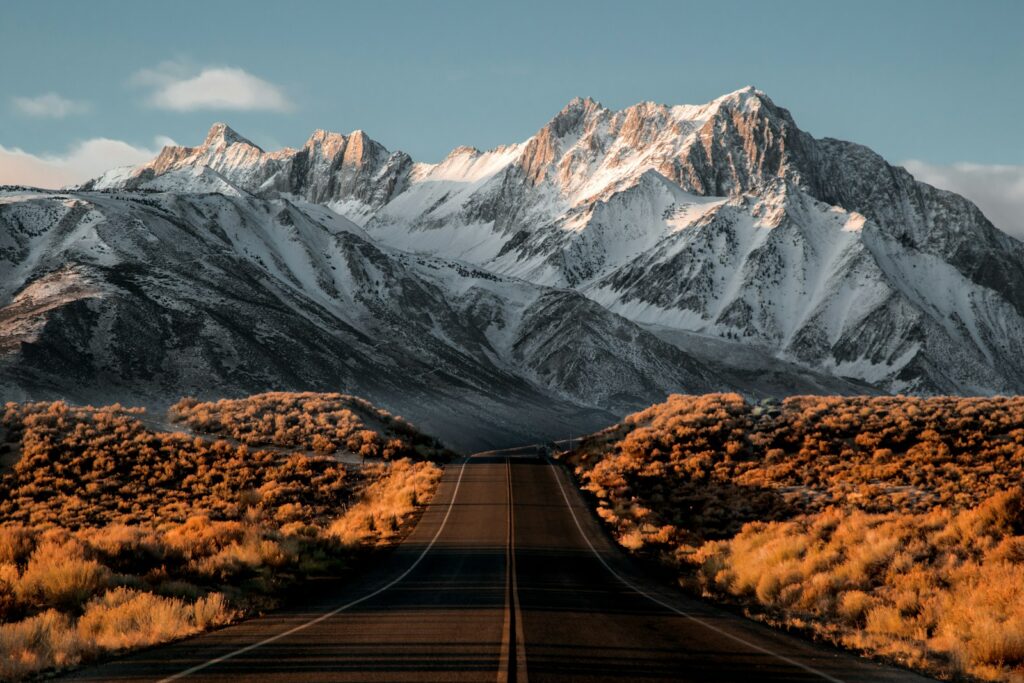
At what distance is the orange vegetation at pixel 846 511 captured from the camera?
13.9m

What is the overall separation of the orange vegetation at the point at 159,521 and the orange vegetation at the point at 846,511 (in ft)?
32.5

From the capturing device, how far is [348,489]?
1465 inches

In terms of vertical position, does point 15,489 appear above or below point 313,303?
below

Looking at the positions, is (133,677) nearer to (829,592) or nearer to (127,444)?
(829,592)

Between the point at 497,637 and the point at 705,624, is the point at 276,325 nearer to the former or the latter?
the point at 705,624

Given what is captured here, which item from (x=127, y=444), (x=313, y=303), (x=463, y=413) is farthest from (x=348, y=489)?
(x=313, y=303)

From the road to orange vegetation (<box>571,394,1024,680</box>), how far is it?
172cm

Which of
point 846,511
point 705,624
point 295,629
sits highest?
point 846,511

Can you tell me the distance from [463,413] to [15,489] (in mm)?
86427

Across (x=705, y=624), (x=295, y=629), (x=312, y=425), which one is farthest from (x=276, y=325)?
(x=705, y=624)

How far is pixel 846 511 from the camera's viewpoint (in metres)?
26.6

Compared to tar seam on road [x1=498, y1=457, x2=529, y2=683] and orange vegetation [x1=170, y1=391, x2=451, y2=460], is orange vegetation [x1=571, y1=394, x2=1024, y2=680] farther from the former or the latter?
orange vegetation [x1=170, y1=391, x2=451, y2=460]

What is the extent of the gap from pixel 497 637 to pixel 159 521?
19.9 m

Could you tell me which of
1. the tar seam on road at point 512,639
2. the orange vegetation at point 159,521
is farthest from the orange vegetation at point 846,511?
the orange vegetation at point 159,521
